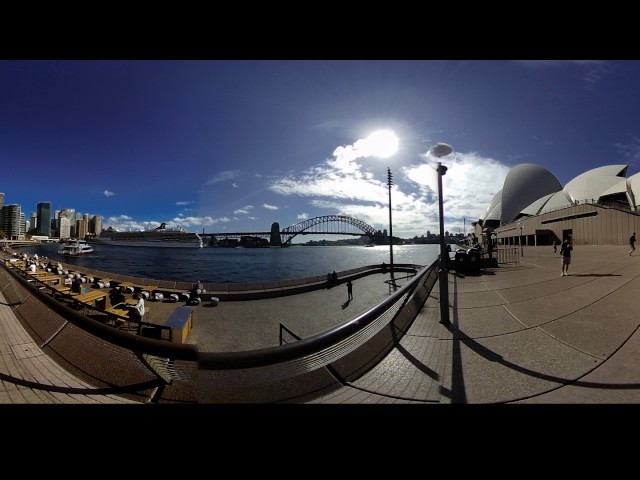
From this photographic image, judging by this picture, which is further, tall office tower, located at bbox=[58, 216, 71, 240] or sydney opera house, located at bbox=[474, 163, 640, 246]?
sydney opera house, located at bbox=[474, 163, 640, 246]

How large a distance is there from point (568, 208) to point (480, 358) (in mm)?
37899

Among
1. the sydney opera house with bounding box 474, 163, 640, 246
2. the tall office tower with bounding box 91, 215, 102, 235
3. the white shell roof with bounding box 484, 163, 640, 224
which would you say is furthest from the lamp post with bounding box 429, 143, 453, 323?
the white shell roof with bounding box 484, 163, 640, 224

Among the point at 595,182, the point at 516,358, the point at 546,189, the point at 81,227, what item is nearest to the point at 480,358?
the point at 516,358

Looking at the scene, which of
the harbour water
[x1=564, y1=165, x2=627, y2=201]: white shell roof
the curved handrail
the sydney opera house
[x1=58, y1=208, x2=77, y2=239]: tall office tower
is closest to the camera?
the curved handrail

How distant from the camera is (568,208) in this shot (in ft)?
94.3

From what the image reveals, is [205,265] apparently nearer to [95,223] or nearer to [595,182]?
[95,223]

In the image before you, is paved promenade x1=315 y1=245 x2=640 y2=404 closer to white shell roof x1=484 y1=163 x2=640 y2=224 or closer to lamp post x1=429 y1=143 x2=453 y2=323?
lamp post x1=429 y1=143 x2=453 y2=323

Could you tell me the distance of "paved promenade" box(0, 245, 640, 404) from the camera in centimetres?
171

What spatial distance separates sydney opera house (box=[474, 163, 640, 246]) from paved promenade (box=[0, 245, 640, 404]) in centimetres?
1586
